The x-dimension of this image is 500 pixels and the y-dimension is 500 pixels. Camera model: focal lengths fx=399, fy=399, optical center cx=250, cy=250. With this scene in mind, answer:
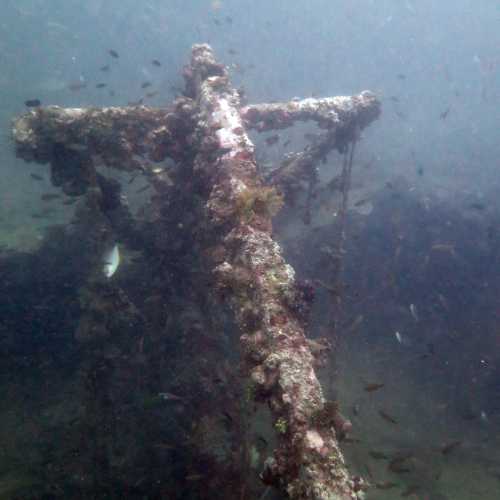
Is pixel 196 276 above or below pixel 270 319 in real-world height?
below

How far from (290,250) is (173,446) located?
736 centimetres

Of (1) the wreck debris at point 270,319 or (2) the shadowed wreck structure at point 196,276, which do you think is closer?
(1) the wreck debris at point 270,319

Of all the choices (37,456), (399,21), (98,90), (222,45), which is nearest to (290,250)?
(37,456)

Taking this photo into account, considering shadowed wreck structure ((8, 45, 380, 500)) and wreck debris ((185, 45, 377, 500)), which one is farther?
shadowed wreck structure ((8, 45, 380, 500))

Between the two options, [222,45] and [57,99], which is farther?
[222,45]

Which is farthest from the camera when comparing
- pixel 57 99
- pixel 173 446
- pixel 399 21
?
pixel 399 21

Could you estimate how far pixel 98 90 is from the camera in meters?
35.8

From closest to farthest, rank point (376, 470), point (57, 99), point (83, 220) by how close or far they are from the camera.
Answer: point (376, 470) < point (83, 220) < point (57, 99)

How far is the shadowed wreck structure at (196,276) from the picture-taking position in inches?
167

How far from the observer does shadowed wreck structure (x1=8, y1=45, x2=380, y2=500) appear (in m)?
4.25

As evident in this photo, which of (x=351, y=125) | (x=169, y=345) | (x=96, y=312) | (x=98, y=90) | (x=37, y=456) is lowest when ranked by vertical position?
(x=98, y=90)

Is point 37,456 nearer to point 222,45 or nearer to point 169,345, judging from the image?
point 169,345

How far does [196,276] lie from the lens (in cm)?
874

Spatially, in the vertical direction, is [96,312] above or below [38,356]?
above
